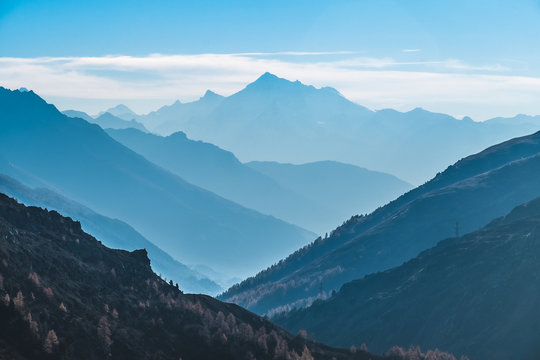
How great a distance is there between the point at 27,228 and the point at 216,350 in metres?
41.6

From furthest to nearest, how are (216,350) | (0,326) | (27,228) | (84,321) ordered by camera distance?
1. (27,228)
2. (216,350)
3. (84,321)
4. (0,326)

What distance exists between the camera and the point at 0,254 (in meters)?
124

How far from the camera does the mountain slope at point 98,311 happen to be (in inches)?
4306

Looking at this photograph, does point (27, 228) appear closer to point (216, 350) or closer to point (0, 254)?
point (0, 254)

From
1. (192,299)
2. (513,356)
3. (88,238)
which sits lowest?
(513,356)

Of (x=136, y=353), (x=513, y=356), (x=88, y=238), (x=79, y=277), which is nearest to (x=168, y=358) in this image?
(x=136, y=353)

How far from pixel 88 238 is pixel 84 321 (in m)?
47.0

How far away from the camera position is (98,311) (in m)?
126

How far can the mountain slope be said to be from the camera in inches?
4306

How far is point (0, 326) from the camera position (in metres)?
105

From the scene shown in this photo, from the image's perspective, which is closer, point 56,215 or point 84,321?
point 84,321

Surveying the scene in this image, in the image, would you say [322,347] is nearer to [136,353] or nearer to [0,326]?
[136,353]

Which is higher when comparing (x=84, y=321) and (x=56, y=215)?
(x=56, y=215)

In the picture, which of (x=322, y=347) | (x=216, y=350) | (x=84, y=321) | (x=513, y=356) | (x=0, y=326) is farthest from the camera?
(x=513, y=356)
